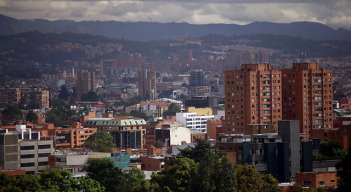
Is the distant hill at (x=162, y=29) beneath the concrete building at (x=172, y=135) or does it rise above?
above

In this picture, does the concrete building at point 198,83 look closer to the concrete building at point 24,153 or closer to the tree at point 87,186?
the concrete building at point 24,153

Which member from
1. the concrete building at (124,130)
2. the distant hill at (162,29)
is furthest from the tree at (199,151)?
the distant hill at (162,29)

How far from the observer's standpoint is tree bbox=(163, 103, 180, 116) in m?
59.3

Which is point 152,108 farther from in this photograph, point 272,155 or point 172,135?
point 272,155

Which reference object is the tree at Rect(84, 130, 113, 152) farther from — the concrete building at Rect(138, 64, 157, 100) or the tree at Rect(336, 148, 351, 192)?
the concrete building at Rect(138, 64, 157, 100)

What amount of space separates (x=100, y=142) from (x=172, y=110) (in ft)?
71.2

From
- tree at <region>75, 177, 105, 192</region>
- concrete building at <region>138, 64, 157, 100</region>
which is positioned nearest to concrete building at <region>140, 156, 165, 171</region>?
tree at <region>75, 177, 105, 192</region>

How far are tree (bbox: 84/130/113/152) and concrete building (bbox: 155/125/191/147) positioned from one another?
2254 millimetres

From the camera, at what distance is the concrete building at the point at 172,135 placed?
4244 centimetres

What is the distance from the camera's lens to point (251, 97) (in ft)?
115

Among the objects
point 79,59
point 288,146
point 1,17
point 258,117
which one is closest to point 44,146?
point 258,117

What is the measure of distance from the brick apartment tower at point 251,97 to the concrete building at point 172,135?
6.89m

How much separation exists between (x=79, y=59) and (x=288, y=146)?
Answer: 74374 mm

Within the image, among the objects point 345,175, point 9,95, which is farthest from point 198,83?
point 345,175
